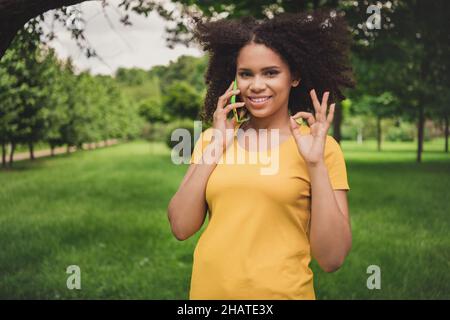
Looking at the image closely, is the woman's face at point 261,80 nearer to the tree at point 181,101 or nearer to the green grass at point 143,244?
the green grass at point 143,244

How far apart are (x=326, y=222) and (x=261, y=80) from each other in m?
0.64

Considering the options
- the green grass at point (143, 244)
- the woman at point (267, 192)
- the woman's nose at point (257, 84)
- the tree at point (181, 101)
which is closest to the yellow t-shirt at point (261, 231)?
the woman at point (267, 192)

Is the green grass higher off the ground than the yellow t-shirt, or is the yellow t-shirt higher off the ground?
the yellow t-shirt

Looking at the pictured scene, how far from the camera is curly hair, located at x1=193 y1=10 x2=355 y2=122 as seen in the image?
2275 mm

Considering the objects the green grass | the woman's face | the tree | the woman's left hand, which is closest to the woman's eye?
the woman's face

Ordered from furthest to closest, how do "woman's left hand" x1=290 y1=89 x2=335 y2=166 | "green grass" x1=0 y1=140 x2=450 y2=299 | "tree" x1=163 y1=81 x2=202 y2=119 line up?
"tree" x1=163 y1=81 x2=202 y2=119, "green grass" x1=0 y1=140 x2=450 y2=299, "woman's left hand" x1=290 y1=89 x2=335 y2=166

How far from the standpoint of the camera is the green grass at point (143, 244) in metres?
6.32

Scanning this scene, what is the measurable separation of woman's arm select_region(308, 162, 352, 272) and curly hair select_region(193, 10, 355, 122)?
59 cm

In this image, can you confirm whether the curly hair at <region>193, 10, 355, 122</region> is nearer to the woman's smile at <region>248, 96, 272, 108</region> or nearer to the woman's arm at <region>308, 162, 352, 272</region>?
the woman's smile at <region>248, 96, 272, 108</region>

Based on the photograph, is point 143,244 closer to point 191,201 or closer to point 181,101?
point 191,201

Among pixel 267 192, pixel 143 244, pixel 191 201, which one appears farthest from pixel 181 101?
Answer: pixel 267 192

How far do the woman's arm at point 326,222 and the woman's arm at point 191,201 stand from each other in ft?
1.45

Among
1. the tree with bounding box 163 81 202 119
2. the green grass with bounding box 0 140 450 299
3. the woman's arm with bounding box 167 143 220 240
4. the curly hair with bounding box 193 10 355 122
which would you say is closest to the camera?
the woman's arm with bounding box 167 143 220 240
